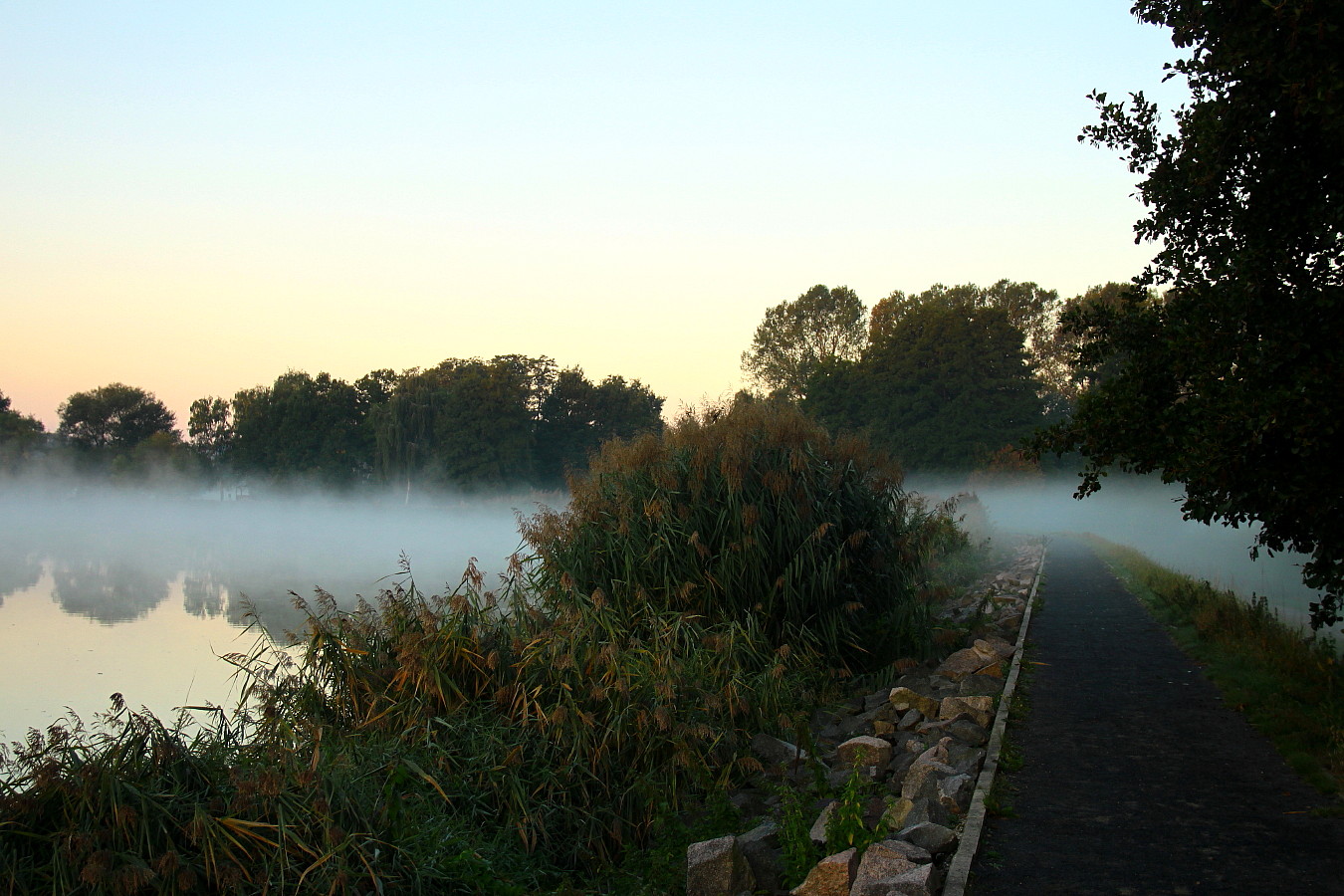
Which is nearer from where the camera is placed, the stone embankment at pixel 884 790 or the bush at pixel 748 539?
the stone embankment at pixel 884 790

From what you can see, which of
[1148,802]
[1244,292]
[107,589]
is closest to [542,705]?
[1148,802]

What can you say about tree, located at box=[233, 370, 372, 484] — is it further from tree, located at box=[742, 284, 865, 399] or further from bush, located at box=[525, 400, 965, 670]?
bush, located at box=[525, 400, 965, 670]

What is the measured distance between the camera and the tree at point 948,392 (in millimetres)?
60281

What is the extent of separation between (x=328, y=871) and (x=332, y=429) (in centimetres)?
7052

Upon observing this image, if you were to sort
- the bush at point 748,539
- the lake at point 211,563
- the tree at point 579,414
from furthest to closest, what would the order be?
1. the tree at point 579,414
2. the lake at point 211,563
3. the bush at point 748,539

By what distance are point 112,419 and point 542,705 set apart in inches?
2966

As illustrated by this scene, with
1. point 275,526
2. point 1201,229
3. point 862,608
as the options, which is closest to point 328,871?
point 862,608

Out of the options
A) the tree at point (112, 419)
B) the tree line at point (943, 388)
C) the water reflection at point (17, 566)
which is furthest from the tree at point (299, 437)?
the tree line at point (943, 388)

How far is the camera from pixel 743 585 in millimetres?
11039

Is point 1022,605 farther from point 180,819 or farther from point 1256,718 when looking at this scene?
point 180,819

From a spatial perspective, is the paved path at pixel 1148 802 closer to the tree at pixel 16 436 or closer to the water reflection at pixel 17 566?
the water reflection at pixel 17 566

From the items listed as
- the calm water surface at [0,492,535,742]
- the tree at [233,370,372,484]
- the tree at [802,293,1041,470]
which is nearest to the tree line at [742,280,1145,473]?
the tree at [802,293,1041,470]

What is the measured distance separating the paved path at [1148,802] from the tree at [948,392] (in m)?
49.9

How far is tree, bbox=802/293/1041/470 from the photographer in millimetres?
60281
